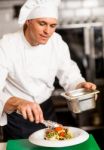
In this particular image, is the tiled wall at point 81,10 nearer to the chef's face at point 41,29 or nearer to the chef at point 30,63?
the chef at point 30,63

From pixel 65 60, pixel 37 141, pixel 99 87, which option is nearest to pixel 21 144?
pixel 37 141

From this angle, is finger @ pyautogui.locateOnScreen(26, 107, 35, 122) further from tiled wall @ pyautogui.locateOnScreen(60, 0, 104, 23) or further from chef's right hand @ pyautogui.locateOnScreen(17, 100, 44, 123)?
tiled wall @ pyautogui.locateOnScreen(60, 0, 104, 23)

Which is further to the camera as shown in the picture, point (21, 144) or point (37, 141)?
point (21, 144)

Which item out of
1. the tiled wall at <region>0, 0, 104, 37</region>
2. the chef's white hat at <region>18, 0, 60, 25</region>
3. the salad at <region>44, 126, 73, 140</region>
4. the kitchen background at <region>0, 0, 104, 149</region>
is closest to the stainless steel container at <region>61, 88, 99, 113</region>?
the salad at <region>44, 126, 73, 140</region>

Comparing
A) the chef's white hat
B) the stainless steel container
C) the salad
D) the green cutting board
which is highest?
the chef's white hat

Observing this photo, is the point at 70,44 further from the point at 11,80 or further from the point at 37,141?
the point at 37,141

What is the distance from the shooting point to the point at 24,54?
1883 mm

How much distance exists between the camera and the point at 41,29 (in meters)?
1.75

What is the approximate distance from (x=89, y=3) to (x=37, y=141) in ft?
6.72

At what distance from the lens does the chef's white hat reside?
1.81m

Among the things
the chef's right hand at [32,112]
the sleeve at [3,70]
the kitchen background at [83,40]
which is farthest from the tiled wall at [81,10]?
the chef's right hand at [32,112]

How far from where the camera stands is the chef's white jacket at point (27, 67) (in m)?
1.84

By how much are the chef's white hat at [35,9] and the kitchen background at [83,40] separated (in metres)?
1.11

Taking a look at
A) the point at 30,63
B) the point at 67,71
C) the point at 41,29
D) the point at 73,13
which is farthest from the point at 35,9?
the point at 73,13
